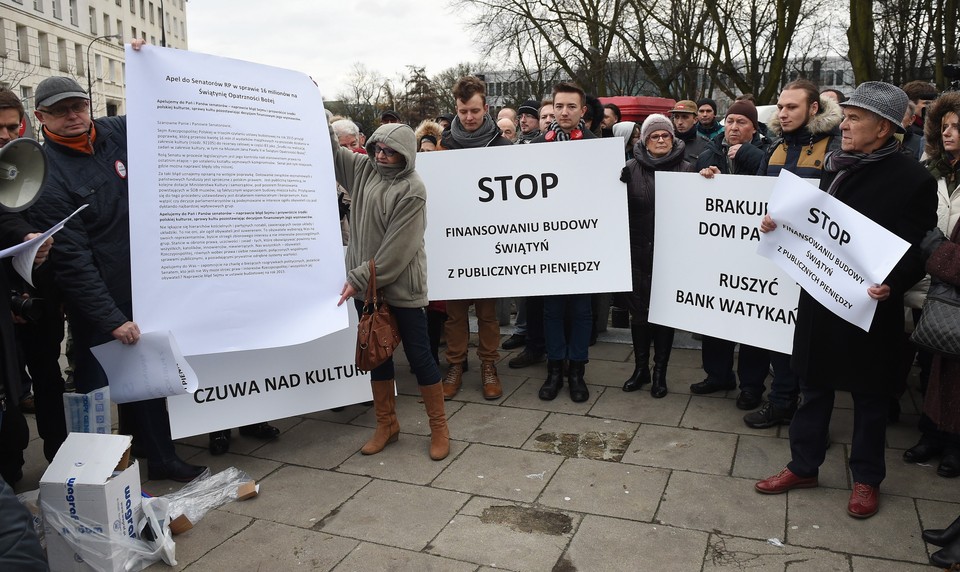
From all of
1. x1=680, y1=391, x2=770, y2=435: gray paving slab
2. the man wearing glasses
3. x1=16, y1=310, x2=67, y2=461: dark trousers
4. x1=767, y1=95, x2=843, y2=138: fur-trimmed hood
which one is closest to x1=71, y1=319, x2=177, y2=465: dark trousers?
the man wearing glasses

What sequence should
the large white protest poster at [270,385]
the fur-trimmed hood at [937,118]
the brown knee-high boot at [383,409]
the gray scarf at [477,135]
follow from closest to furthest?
the fur-trimmed hood at [937,118]
the large white protest poster at [270,385]
the brown knee-high boot at [383,409]
the gray scarf at [477,135]

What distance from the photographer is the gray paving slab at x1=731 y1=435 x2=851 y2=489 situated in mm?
4141

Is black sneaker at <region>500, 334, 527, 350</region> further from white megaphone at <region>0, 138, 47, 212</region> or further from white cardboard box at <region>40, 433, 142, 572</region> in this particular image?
white megaphone at <region>0, 138, 47, 212</region>

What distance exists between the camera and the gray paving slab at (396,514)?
3.60 metres

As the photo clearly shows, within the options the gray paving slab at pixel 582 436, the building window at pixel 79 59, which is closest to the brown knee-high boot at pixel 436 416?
the gray paving slab at pixel 582 436

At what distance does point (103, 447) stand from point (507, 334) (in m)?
4.50

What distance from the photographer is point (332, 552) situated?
3473 mm

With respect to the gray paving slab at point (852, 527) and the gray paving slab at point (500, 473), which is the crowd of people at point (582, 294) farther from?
the gray paving slab at point (500, 473)

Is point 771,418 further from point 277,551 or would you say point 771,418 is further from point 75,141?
point 75,141

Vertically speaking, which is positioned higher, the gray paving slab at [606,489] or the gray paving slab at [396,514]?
the gray paving slab at [606,489]

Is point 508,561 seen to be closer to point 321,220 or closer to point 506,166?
point 321,220

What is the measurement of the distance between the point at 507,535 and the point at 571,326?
2.28m

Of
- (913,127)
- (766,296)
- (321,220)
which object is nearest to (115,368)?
(321,220)

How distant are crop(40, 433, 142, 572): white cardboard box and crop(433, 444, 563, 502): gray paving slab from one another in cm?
160
